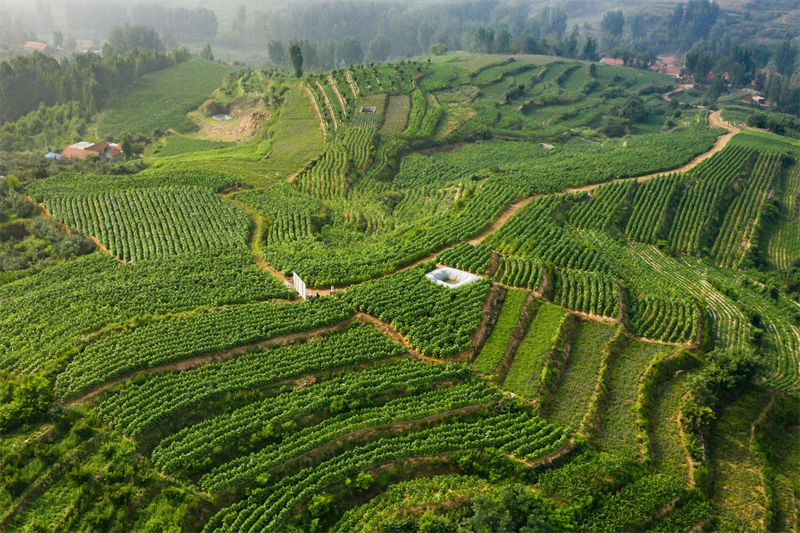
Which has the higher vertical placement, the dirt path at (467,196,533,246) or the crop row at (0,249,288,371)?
the crop row at (0,249,288,371)

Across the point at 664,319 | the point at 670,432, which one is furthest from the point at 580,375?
the point at 664,319

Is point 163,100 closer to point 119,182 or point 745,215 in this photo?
point 119,182

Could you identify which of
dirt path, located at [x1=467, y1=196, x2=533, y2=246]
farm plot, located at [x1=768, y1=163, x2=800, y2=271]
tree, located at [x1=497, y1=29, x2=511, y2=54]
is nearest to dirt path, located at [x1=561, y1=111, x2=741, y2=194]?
dirt path, located at [x1=467, y1=196, x2=533, y2=246]

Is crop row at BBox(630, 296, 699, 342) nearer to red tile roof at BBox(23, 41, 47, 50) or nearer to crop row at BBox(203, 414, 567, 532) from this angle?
crop row at BBox(203, 414, 567, 532)

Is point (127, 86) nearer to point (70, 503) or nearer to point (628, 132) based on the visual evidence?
point (628, 132)

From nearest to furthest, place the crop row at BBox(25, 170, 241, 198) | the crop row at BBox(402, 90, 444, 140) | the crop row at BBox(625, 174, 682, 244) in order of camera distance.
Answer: the crop row at BBox(25, 170, 241, 198) → the crop row at BBox(625, 174, 682, 244) → the crop row at BBox(402, 90, 444, 140)

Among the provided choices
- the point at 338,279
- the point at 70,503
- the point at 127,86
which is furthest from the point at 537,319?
the point at 127,86

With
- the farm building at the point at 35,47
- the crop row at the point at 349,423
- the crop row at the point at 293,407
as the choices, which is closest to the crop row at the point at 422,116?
the crop row at the point at 293,407
